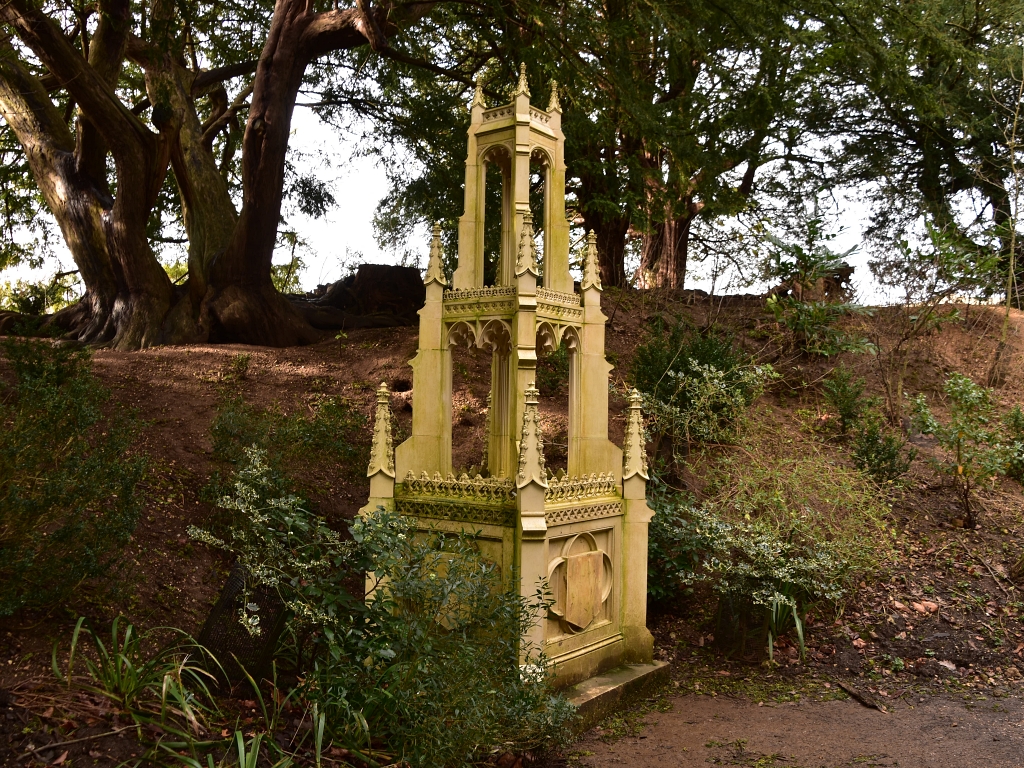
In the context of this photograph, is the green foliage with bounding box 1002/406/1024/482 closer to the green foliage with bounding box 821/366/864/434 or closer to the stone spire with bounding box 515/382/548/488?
the green foliage with bounding box 821/366/864/434

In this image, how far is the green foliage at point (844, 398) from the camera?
13383 millimetres

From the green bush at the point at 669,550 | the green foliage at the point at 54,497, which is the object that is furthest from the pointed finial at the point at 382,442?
the green bush at the point at 669,550

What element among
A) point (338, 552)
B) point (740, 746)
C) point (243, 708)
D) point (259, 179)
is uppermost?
point (259, 179)

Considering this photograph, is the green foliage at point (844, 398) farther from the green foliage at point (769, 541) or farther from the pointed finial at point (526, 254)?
the pointed finial at point (526, 254)

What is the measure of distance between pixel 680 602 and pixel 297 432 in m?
5.10

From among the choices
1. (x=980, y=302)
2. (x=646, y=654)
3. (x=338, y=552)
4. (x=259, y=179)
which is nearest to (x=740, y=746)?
(x=646, y=654)

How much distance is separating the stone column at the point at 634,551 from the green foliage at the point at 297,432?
164 inches

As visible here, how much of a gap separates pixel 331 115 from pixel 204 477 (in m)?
10.5

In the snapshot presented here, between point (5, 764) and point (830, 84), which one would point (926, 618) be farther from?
point (830, 84)

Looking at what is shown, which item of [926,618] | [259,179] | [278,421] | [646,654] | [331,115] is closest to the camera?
[646,654]

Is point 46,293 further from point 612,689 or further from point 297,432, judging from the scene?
point 612,689

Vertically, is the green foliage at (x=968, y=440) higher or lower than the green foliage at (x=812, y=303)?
lower

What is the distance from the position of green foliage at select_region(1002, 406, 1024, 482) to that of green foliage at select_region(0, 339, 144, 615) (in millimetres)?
11789

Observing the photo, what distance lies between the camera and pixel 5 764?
12.9 feet
